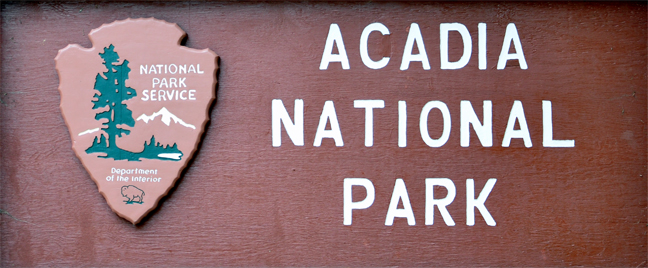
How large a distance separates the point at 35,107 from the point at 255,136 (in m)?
1.20

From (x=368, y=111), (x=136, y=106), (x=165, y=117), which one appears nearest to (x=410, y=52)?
(x=368, y=111)

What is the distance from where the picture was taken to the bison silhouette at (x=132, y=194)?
218 centimetres

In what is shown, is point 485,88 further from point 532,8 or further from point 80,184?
point 80,184

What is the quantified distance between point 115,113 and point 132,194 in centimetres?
43

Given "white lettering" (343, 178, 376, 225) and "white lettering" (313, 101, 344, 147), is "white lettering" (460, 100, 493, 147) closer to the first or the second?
"white lettering" (343, 178, 376, 225)

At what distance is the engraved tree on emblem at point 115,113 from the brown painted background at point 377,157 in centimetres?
17

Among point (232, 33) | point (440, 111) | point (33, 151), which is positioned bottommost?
point (33, 151)

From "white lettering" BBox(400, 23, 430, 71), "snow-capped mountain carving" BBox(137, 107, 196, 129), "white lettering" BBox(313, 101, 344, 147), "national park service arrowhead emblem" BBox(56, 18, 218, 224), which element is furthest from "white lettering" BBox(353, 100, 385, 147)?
"snow-capped mountain carving" BBox(137, 107, 196, 129)

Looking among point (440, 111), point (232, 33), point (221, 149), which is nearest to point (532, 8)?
point (440, 111)

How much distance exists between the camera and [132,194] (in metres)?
2.18

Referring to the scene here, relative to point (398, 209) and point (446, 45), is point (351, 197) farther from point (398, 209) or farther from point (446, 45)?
point (446, 45)

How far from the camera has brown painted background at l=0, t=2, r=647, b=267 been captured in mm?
2209

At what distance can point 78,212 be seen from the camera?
226 centimetres

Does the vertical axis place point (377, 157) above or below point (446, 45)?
below
